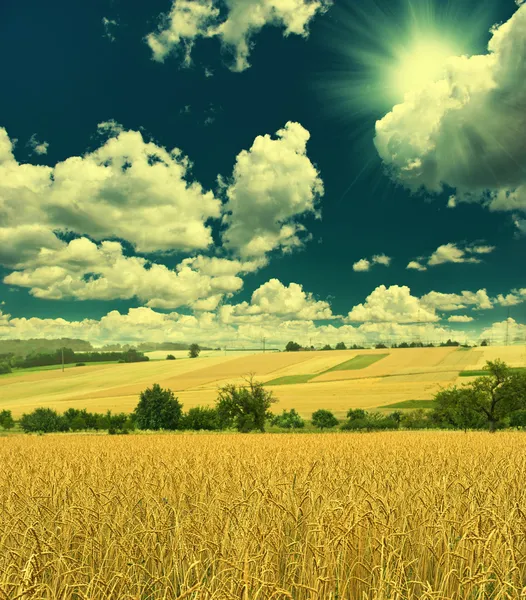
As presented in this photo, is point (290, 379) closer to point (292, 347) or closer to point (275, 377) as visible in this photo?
point (275, 377)

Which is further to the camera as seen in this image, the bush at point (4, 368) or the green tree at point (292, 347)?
the green tree at point (292, 347)

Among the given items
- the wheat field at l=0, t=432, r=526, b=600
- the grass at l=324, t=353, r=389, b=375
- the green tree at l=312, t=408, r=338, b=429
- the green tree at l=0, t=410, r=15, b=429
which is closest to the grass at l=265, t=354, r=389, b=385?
the grass at l=324, t=353, r=389, b=375

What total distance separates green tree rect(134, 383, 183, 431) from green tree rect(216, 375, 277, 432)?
24.0 feet

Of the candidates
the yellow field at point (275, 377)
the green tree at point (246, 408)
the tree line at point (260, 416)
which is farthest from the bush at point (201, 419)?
the yellow field at point (275, 377)

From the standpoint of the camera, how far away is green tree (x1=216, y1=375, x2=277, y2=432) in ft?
187

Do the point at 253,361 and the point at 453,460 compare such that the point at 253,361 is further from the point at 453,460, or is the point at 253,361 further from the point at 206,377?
the point at 453,460

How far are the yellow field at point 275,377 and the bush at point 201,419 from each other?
24.0 ft

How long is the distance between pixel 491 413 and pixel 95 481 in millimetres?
51711

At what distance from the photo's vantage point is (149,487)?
24.3 feet

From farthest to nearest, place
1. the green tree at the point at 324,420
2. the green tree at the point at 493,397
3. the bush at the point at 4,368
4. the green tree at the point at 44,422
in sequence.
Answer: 1. the bush at the point at 4,368
2. the green tree at the point at 324,420
3. the green tree at the point at 44,422
4. the green tree at the point at 493,397

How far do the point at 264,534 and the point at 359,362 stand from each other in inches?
4160

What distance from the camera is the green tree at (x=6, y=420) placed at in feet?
214

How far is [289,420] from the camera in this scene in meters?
63.2

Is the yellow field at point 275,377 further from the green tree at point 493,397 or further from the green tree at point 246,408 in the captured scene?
the green tree at point 493,397
